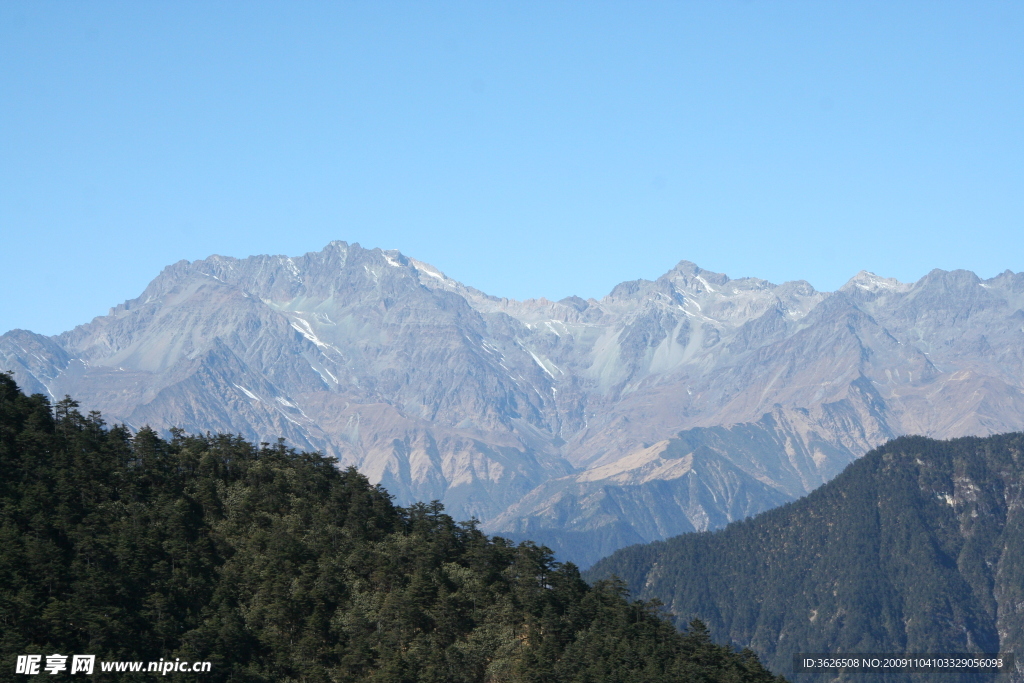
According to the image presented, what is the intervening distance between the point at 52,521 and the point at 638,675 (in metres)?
87.8

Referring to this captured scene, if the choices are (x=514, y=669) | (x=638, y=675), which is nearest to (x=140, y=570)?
(x=514, y=669)

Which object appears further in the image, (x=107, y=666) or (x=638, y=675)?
(x=638, y=675)

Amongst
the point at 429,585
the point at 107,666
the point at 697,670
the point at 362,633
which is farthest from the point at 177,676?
the point at 697,670

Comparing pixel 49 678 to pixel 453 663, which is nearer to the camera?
pixel 49 678

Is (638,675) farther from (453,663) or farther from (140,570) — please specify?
(140,570)


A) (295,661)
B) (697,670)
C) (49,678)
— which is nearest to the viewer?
(49,678)

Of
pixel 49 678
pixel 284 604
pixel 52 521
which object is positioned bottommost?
pixel 49 678

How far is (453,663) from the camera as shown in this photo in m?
178

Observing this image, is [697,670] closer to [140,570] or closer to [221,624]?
[221,624]

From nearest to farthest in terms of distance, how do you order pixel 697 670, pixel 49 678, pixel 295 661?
pixel 49 678
pixel 295 661
pixel 697 670

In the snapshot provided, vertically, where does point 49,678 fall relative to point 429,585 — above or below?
below

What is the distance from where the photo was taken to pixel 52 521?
184 metres

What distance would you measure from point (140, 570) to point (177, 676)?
90.7ft

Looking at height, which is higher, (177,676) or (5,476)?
(5,476)
